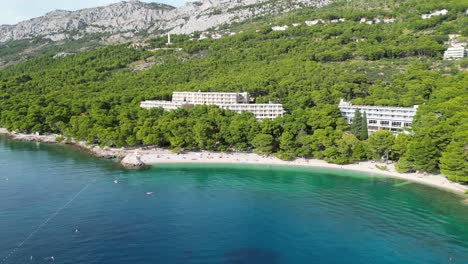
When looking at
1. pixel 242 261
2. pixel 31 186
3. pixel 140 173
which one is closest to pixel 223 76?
pixel 140 173

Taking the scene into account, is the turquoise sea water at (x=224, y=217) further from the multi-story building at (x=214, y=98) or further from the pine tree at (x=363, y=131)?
the multi-story building at (x=214, y=98)

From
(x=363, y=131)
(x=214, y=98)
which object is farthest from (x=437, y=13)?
(x=214, y=98)

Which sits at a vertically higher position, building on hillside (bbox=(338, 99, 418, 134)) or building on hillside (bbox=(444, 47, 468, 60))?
building on hillside (bbox=(444, 47, 468, 60))

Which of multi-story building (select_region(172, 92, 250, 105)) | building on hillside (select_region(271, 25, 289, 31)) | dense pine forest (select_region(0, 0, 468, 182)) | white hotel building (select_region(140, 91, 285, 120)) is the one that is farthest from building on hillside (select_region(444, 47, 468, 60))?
building on hillside (select_region(271, 25, 289, 31))

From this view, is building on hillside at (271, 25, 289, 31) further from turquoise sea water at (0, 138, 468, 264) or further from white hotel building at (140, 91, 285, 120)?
turquoise sea water at (0, 138, 468, 264)

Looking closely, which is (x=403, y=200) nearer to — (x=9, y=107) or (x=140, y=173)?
(x=140, y=173)

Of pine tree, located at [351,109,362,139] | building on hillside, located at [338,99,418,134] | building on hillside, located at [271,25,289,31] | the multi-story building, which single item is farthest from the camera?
building on hillside, located at [271,25,289,31]

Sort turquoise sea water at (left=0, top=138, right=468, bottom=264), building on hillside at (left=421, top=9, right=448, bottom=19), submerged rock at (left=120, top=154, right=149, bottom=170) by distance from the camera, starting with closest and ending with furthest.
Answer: turquoise sea water at (left=0, top=138, right=468, bottom=264) < submerged rock at (left=120, top=154, right=149, bottom=170) < building on hillside at (left=421, top=9, right=448, bottom=19)

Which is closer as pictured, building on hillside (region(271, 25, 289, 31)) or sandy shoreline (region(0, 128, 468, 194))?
sandy shoreline (region(0, 128, 468, 194))
